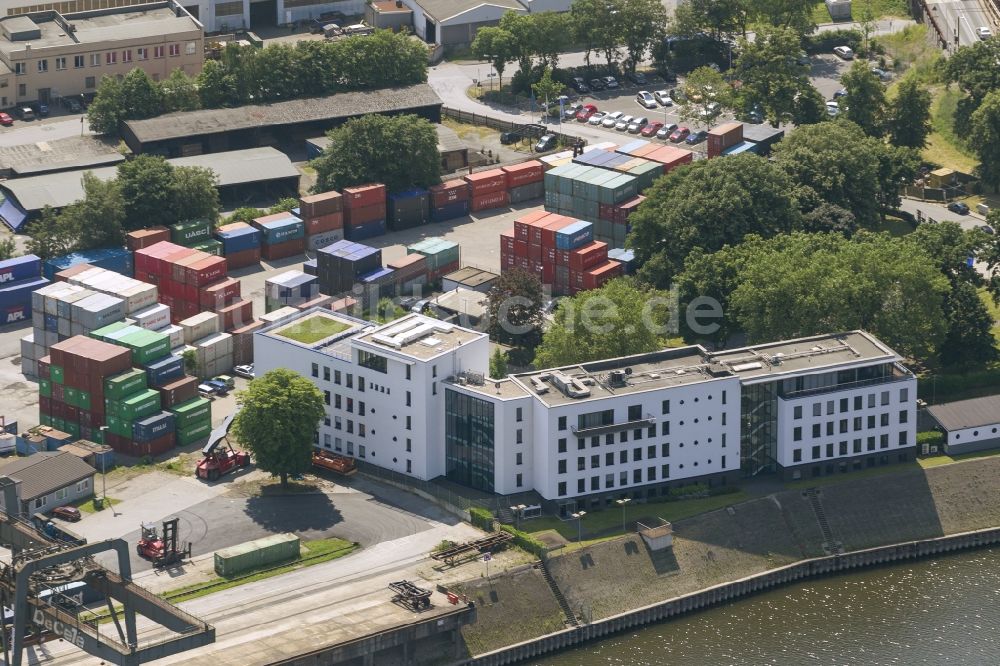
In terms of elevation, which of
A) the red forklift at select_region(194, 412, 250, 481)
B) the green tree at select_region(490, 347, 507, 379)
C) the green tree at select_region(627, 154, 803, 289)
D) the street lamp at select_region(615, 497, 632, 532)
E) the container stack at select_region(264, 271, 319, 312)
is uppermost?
the green tree at select_region(627, 154, 803, 289)

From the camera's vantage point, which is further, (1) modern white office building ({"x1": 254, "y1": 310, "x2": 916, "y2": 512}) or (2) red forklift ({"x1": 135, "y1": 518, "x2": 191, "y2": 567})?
(1) modern white office building ({"x1": 254, "y1": 310, "x2": 916, "y2": 512})

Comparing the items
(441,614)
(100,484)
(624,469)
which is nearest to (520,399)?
(624,469)

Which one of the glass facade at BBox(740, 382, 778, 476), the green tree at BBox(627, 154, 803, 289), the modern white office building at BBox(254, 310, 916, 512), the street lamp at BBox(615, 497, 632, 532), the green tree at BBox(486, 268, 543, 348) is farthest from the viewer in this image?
the green tree at BBox(627, 154, 803, 289)

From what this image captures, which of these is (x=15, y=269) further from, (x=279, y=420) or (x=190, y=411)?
(x=279, y=420)

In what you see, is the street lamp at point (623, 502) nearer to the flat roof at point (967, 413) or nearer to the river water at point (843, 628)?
the river water at point (843, 628)

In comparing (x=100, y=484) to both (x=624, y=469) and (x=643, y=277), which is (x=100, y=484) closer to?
(x=624, y=469)

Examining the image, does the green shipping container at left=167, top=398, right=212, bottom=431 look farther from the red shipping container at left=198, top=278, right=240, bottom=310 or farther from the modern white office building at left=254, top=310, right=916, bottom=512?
the red shipping container at left=198, top=278, right=240, bottom=310

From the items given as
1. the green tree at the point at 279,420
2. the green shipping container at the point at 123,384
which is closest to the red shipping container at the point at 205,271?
the green shipping container at the point at 123,384

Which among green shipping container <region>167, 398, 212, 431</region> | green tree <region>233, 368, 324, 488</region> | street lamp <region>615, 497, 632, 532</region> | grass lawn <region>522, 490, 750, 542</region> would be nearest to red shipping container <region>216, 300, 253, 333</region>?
green shipping container <region>167, 398, 212, 431</region>
